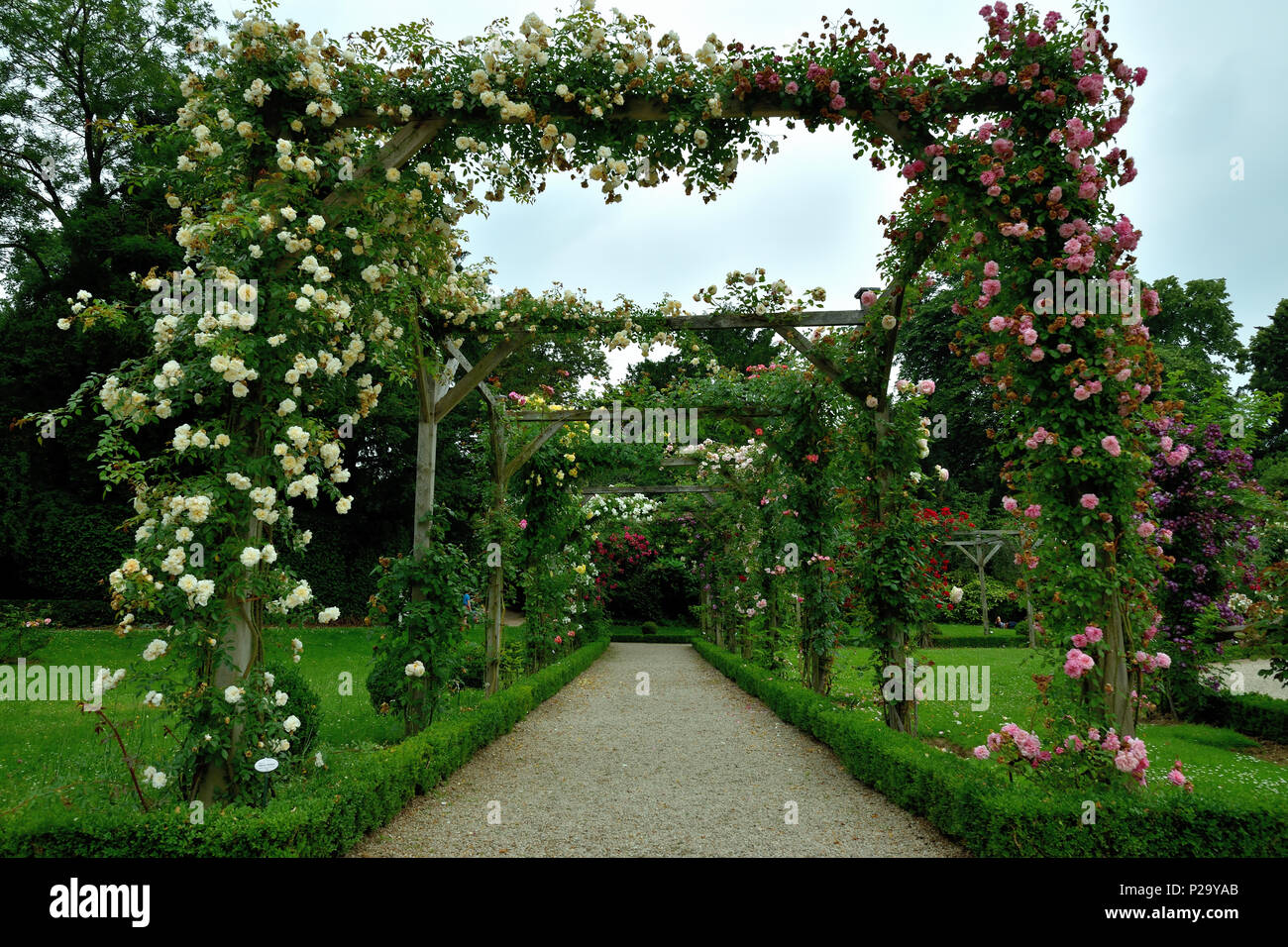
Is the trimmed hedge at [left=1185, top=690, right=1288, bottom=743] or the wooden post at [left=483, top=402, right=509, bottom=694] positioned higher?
the wooden post at [left=483, top=402, right=509, bottom=694]

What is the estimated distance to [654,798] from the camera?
14.9 feet

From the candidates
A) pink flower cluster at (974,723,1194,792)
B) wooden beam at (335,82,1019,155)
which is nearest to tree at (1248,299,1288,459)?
wooden beam at (335,82,1019,155)

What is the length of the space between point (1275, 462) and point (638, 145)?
25313 mm

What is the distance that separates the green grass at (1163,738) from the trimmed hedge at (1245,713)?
177 mm

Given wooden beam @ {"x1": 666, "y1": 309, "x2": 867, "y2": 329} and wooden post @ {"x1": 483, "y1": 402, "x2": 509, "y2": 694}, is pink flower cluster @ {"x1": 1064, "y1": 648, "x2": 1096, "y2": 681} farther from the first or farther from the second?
wooden post @ {"x1": 483, "y1": 402, "x2": 509, "y2": 694}

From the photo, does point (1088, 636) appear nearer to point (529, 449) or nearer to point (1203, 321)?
point (529, 449)

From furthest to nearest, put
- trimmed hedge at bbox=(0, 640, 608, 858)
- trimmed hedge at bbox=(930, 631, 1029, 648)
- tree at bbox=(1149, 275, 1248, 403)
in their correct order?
tree at bbox=(1149, 275, 1248, 403) < trimmed hedge at bbox=(930, 631, 1029, 648) < trimmed hedge at bbox=(0, 640, 608, 858)

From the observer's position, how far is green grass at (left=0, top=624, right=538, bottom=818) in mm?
3512

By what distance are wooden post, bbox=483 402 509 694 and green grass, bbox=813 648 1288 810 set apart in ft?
11.9

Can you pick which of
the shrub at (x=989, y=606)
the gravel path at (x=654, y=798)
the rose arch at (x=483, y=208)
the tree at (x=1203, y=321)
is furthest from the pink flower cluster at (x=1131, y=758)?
the tree at (x=1203, y=321)

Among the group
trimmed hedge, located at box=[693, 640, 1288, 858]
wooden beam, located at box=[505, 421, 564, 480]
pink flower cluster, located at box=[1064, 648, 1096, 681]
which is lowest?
trimmed hedge, located at box=[693, 640, 1288, 858]

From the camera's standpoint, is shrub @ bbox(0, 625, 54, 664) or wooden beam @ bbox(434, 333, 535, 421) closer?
wooden beam @ bbox(434, 333, 535, 421)

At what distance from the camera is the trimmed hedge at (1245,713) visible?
249 inches

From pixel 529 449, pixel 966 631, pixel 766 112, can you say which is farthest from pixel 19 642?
pixel 966 631
